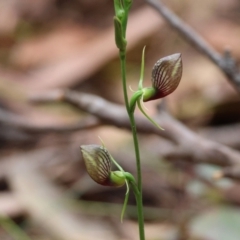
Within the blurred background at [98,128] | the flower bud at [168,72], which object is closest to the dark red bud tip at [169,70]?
the flower bud at [168,72]

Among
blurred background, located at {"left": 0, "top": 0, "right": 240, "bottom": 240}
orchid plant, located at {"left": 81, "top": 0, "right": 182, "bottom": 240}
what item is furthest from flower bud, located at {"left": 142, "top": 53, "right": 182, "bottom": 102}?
blurred background, located at {"left": 0, "top": 0, "right": 240, "bottom": 240}

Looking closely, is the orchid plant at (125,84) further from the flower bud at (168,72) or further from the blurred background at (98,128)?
the blurred background at (98,128)

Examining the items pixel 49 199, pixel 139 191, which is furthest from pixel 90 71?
pixel 139 191

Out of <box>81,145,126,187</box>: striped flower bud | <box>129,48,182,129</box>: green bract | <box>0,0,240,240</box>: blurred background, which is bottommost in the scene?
<box>81,145,126,187</box>: striped flower bud

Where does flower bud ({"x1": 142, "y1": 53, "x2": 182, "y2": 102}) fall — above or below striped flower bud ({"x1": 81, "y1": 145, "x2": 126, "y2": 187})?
above

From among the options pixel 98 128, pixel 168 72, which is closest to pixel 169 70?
pixel 168 72

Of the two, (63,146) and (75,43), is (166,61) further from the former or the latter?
(75,43)

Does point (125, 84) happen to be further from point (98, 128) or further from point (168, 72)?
point (98, 128)

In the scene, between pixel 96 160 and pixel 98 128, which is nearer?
pixel 96 160

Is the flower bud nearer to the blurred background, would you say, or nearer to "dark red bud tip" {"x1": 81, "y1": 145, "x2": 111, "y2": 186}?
"dark red bud tip" {"x1": 81, "y1": 145, "x2": 111, "y2": 186}
